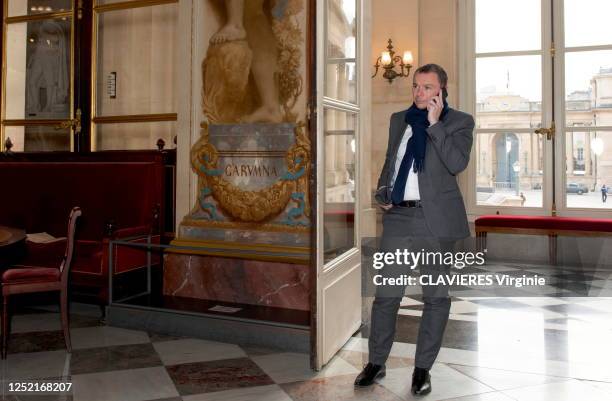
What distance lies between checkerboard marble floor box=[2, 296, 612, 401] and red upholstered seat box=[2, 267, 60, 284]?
18.5 inches

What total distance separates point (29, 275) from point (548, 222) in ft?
18.2

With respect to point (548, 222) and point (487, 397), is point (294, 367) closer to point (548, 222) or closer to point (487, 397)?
point (487, 397)

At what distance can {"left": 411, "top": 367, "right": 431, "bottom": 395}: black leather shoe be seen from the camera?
2832mm

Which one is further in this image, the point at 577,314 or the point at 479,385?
the point at 577,314

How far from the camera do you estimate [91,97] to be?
240 inches

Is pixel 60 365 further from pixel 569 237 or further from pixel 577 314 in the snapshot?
pixel 569 237

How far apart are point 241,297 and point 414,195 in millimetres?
2110

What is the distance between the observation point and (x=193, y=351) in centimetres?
359

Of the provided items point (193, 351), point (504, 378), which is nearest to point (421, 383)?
point (504, 378)

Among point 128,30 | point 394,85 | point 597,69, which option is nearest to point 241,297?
point 128,30

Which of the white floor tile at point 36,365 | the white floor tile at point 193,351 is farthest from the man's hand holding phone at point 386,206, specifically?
the white floor tile at point 36,365

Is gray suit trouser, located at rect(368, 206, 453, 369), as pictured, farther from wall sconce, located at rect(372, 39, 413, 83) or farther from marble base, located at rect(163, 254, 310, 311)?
wall sconce, located at rect(372, 39, 413, 83)

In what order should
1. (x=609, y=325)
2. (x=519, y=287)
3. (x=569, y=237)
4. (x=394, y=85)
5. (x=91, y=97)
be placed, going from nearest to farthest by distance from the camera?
(x=609, y=325) < (x=519, y=287) < (x=91, y=97) < (x=569, y=237) < (x=394, y=85)

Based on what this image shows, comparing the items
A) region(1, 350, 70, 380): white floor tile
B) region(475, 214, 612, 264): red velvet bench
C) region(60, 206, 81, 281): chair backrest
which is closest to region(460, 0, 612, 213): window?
region(475, 214, 612, 264): red velvet bench
